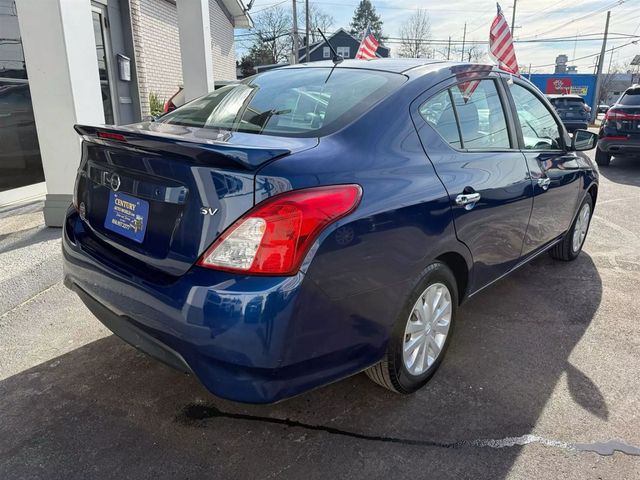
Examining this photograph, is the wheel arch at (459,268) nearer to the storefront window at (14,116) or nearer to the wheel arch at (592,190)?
the wheel arch at (592,190)

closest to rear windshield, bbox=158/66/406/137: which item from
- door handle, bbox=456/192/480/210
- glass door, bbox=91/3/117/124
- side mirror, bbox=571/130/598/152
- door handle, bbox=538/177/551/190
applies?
door handle, bbox=456/192/480/210

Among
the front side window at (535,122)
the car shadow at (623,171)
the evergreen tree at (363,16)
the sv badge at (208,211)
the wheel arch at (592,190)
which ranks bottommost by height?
the car shadow at (623,171)

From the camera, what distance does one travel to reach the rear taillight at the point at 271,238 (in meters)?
1.80

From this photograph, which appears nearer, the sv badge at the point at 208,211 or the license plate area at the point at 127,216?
the sv badge at the point at 208,211

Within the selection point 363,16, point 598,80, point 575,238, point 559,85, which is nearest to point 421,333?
point 575,238

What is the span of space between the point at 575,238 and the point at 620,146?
6.59 meters

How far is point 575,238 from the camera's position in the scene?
15.3ft

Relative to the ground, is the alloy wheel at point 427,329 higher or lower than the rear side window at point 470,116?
lower

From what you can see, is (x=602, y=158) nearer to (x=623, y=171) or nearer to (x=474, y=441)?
(x=623, y=171)

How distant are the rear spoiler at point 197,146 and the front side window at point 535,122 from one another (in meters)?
2.17

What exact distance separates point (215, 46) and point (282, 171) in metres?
14.9

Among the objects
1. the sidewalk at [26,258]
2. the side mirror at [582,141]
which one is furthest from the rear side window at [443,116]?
the sidewalk at [26,258]

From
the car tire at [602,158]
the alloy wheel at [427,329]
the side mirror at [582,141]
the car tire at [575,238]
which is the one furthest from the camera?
the car tire at [602,158]

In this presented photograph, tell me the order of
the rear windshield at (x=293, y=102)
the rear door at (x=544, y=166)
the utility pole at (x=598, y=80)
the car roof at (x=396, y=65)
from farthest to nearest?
1. the utility pole at (x=598, y=80)
2. the rear door at (x=544, y=166)
3. the car roof at (x=396, y=65)
4. the rear windshield at (x=293, y=102)
